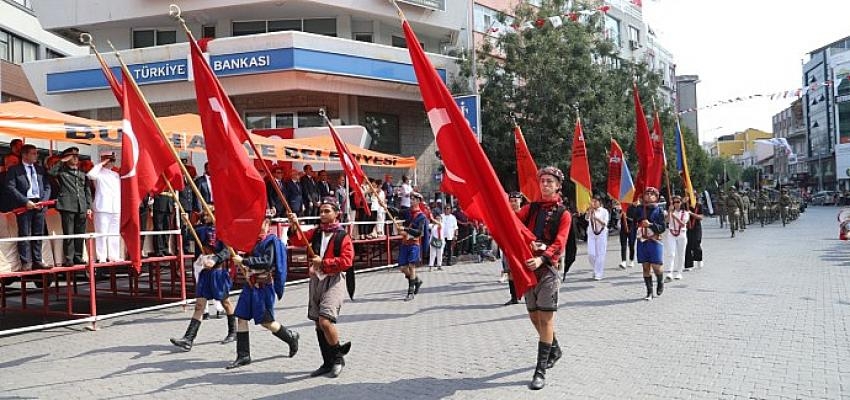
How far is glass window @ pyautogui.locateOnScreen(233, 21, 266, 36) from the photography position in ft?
85.8

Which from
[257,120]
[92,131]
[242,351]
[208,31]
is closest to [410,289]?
[242,351]

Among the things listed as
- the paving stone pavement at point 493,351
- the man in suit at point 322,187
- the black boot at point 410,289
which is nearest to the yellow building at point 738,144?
the man in suit at point 322,187

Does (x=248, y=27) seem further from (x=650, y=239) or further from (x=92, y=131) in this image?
(x=650, y=239)

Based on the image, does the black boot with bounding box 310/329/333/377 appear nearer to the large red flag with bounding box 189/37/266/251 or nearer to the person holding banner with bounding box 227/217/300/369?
the person holding banner with bounding box 227/217/300/369

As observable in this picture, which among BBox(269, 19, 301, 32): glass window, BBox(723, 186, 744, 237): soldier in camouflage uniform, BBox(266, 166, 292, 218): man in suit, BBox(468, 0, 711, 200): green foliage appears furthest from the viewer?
BBox(723, 186, 744, 237): soldier in camouflage uniform

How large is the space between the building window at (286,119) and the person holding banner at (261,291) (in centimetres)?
1781

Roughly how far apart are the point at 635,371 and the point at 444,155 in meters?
2.79

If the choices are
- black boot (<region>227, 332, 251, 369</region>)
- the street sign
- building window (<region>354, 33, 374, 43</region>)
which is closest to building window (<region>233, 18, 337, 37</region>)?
building window (<region>354, 33, 374, 43</region>)

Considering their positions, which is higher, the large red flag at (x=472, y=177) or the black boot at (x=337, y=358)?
the large red flag at (x=472, y=177)

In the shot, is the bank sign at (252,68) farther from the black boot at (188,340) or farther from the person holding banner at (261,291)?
the person holding banner at (261,291)

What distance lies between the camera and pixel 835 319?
9.20m

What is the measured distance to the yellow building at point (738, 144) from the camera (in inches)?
4828

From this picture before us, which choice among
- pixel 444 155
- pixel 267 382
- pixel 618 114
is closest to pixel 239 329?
pixel 267 382

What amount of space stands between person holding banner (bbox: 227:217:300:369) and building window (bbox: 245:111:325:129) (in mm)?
17815
